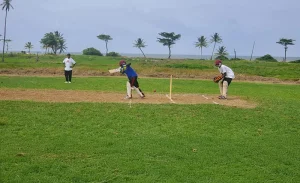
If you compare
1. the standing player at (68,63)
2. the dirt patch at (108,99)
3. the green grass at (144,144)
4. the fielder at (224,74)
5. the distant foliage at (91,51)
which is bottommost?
the green grass at (144,144)

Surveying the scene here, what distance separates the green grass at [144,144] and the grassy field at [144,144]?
0.06ft

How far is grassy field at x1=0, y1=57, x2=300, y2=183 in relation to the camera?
6598mm

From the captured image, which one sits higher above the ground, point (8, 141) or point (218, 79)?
point (218, 79)

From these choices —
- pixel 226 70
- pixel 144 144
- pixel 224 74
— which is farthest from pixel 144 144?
pixel 226 70

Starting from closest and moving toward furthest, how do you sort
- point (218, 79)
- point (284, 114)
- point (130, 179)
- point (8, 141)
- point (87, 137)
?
1. point (130, 179)
2. point (8, 141)
3. point (87, 137)
4. point (284, 114)
5. point (218, 79)

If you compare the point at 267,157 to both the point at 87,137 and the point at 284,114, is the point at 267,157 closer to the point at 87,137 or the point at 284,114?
the point at 87,137

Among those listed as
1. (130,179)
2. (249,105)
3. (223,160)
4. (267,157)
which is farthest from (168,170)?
(249,105)

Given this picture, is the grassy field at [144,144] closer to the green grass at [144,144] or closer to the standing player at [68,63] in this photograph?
the green grass at [144,144]

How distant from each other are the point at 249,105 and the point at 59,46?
10087cm

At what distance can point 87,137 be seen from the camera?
8.89 metres

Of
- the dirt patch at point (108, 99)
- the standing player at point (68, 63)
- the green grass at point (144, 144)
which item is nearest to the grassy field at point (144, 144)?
the green grass at point (144, 144)

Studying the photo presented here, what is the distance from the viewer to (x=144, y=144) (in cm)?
841

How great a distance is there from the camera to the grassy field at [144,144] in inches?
260

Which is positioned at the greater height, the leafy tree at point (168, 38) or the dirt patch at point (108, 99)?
the leafy tree at point (168, 38)
